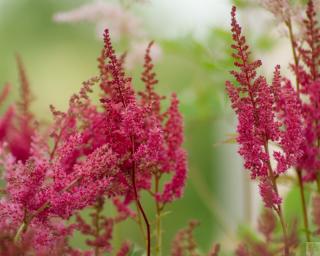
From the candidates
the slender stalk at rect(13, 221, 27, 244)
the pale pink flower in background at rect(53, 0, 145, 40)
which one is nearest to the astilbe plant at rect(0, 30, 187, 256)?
the slender stalk at rect(13, 221, 27, 244)

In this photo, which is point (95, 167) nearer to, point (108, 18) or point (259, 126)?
point (259, 126)

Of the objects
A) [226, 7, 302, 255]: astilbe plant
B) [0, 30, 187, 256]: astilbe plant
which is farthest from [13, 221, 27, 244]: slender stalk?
[226, 7, 302, 255]: astilbe plant

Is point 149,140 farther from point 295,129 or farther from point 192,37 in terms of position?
point 192,37

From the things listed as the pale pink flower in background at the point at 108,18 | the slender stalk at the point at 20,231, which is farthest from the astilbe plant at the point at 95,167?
the pale pink flower in background at the point at 108,18

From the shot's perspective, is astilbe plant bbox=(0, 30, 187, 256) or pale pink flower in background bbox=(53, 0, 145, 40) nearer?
astilbe plant bbox=(0, 30, 187, 256)

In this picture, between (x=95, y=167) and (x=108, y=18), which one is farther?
(x=108, y=18)

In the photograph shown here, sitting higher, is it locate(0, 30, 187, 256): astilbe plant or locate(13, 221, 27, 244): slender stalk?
locate(0, 30, 187, 256): astilbe plant

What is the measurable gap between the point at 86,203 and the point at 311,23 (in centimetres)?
29

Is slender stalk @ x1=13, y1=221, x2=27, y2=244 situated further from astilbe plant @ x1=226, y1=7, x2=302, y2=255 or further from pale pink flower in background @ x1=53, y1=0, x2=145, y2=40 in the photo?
pale pink flower in background @ x1=53, y1=0, x2=145, y2=40

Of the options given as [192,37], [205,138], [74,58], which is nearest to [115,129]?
[192,37]

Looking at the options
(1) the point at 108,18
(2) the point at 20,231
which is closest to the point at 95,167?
(2) the point at 20,231

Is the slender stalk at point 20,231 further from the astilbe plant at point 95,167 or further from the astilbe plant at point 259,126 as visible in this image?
the astilbe plant at point 259,126

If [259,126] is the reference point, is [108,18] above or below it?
above

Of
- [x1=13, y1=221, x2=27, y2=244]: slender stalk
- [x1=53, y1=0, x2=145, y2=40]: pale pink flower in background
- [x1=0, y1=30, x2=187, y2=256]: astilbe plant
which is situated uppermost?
[x1=53, y1=0, x2=145, y2=40]: pale pink flower in background
